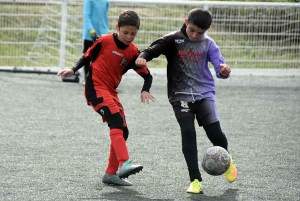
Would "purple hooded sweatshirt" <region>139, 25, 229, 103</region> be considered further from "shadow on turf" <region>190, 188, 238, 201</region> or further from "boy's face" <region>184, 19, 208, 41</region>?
"shadow on turf" <region>190, 188, 238, 201</region>

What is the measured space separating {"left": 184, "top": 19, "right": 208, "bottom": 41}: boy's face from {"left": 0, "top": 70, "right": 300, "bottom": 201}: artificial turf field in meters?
1.20

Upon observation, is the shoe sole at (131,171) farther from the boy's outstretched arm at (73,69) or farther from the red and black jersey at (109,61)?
the boy's outstretched arm at (73,69)

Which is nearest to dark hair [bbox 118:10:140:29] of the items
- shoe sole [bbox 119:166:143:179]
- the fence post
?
shoe sole [bbox 119:166:143:179]

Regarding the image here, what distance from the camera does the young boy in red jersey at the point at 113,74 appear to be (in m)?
6.14

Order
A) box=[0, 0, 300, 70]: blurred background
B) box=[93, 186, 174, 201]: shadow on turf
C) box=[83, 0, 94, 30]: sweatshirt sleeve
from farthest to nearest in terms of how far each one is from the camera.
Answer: box=[0, 0, 300, 70]: blurred background, box=[83, 0, 94, 30]: sweatshirt sleeve, box=[93, 186, 174, 201]: shadow on turf

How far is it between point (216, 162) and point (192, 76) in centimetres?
84

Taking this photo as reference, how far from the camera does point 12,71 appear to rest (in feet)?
45.8

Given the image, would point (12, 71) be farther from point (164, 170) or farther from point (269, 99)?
point (164, 170)

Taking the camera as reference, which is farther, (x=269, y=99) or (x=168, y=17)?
(x=168, y=17)

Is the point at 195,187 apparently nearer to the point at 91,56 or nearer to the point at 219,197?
the point at 219,197

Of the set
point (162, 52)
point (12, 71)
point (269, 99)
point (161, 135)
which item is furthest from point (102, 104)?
point (12, 71)

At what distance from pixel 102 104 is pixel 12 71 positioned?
26.4 ft

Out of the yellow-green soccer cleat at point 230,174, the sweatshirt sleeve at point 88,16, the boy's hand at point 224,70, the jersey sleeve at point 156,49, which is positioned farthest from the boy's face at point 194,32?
the sweatshirt sleeve at point 88,16

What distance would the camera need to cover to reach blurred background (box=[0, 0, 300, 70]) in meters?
14.4
